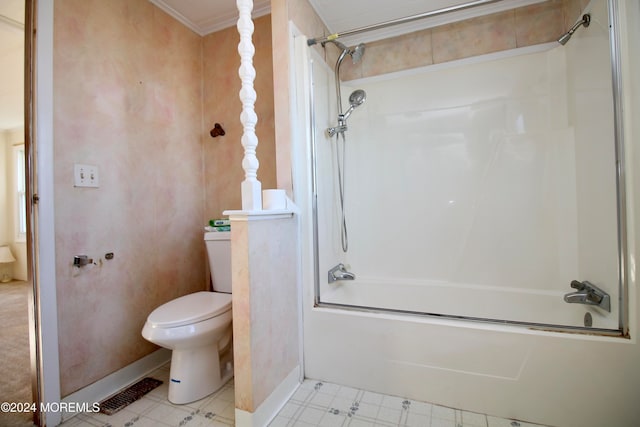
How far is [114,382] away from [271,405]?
3.00 feet

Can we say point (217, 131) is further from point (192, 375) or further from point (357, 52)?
point (192, 375)

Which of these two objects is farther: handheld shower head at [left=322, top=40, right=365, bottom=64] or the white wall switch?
handheld shower head at [left=322, top=40, right=365, bottom=64]

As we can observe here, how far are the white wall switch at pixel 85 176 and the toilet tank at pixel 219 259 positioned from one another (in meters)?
0.66

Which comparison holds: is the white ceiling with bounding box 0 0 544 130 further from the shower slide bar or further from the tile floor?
the tile floor

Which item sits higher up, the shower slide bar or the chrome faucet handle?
the shower slide bar

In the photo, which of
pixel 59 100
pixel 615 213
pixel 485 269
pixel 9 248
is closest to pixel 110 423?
pixel 59 100

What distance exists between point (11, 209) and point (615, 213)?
6.54 metres

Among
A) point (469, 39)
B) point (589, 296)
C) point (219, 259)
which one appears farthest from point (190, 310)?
point (469, 39)

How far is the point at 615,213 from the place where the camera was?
3.76ft

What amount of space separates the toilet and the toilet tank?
0.23 metres

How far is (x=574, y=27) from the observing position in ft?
4.69

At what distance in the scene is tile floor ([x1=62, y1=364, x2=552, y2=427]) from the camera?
1188 millimetres

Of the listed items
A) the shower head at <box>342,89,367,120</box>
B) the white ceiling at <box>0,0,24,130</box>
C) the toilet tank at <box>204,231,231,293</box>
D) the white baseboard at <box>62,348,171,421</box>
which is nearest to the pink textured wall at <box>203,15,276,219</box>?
the toilet tank at <box>204,231,231,293</box>

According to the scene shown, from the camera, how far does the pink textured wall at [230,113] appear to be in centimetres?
199
